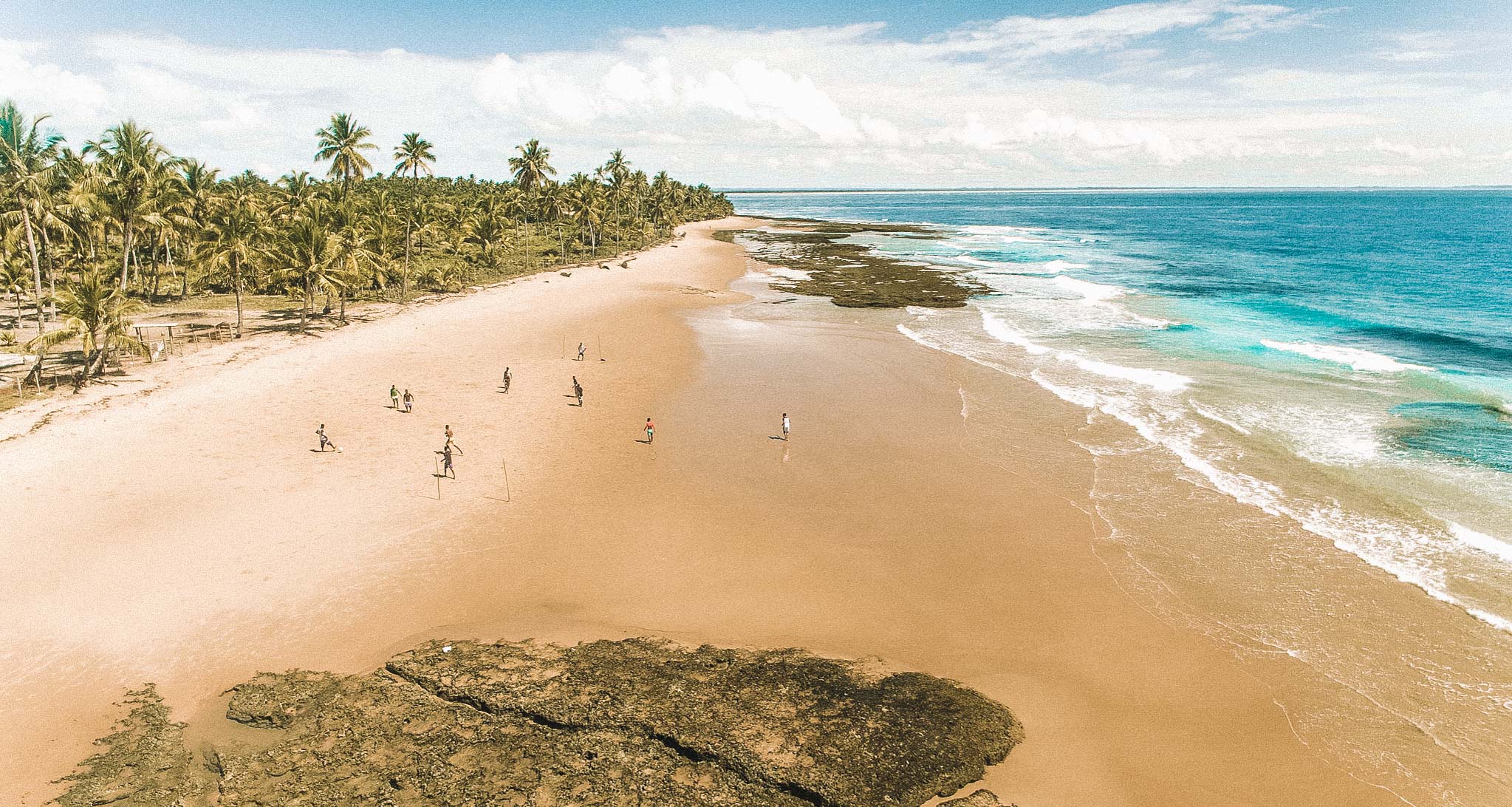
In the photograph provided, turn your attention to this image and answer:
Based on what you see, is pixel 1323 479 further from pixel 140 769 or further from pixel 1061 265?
pixel 1061 265

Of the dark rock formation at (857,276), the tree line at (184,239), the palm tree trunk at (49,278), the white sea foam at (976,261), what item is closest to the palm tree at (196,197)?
the tree line at (184,239)

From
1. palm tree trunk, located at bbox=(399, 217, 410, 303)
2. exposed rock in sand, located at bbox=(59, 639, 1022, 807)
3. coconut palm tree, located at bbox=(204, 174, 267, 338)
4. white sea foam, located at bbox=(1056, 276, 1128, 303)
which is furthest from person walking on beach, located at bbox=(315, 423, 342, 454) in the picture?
white sea foam, located at bbox=(1056, 276, 1128, 303)

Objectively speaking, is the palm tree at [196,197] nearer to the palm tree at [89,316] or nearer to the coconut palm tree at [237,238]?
the coconut palm tree at [237,238]

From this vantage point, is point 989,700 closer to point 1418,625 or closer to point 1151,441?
point 1418,625

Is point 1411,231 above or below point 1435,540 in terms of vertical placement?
above

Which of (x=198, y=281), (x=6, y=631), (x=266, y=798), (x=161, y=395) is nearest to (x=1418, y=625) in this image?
(x=266, y=798)
